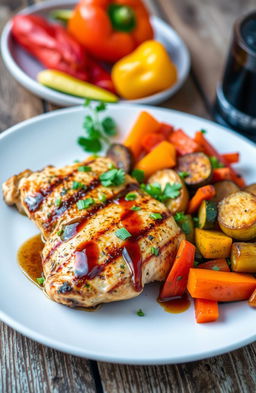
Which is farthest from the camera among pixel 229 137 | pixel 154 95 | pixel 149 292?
pixel 154 95

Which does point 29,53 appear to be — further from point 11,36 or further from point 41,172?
point 41,172

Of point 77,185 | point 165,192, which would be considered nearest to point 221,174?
point 165,192

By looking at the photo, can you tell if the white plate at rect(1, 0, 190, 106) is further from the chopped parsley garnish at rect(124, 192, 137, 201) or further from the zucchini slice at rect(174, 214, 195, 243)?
the zucchini slice at rect(174, 214, 195, 243)

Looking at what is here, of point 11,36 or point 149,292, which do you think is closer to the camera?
point 149,292

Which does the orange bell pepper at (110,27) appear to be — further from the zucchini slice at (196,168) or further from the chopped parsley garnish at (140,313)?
the chopped parsley garnish at (140,313)

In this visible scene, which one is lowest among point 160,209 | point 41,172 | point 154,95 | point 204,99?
point 204,99

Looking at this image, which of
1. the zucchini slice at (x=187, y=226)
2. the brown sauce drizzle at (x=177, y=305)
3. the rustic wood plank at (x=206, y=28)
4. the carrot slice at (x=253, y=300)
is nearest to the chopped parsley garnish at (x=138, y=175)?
the zucchini slice at (x=187, y=226)

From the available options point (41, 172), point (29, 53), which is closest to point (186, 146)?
point (41, 172)
